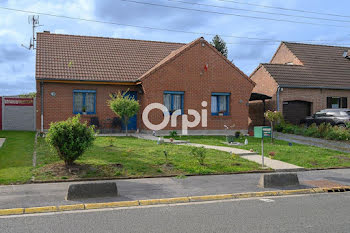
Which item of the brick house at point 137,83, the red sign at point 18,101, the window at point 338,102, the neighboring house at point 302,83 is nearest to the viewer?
the brick house at point 137,83

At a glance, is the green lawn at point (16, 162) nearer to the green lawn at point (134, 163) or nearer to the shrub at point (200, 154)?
the green lawn at point (134, 163)

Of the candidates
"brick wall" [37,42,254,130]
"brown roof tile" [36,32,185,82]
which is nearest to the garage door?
"brick wall" [37,42,254,130]

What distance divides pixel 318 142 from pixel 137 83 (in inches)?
423

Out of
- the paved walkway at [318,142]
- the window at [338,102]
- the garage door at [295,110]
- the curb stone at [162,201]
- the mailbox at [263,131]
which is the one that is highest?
the window at [338,102]

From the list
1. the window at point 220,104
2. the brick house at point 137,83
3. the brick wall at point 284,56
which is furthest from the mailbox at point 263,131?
the brick wall at point 284,56

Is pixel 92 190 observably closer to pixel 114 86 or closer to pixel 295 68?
Answer: pixel 114 86

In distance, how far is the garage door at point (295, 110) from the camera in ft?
86.2

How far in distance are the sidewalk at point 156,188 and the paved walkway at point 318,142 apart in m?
6.83

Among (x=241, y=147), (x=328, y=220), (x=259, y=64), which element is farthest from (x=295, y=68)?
(x=328, y=220)

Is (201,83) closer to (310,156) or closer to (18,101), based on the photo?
(310,156)

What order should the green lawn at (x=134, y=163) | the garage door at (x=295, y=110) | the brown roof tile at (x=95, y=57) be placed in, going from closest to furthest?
1. the green lawn at (x=134, y=163)
2. the brown roof tile at (x=95, y=57)
3. the garage door at (x=295, y=110)

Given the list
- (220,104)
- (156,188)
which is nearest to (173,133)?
(220,104)

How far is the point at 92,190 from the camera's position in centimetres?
773

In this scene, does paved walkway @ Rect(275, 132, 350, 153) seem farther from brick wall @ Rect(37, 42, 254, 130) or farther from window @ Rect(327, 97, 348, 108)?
window @ Rect(327, 97, 348, 108)
